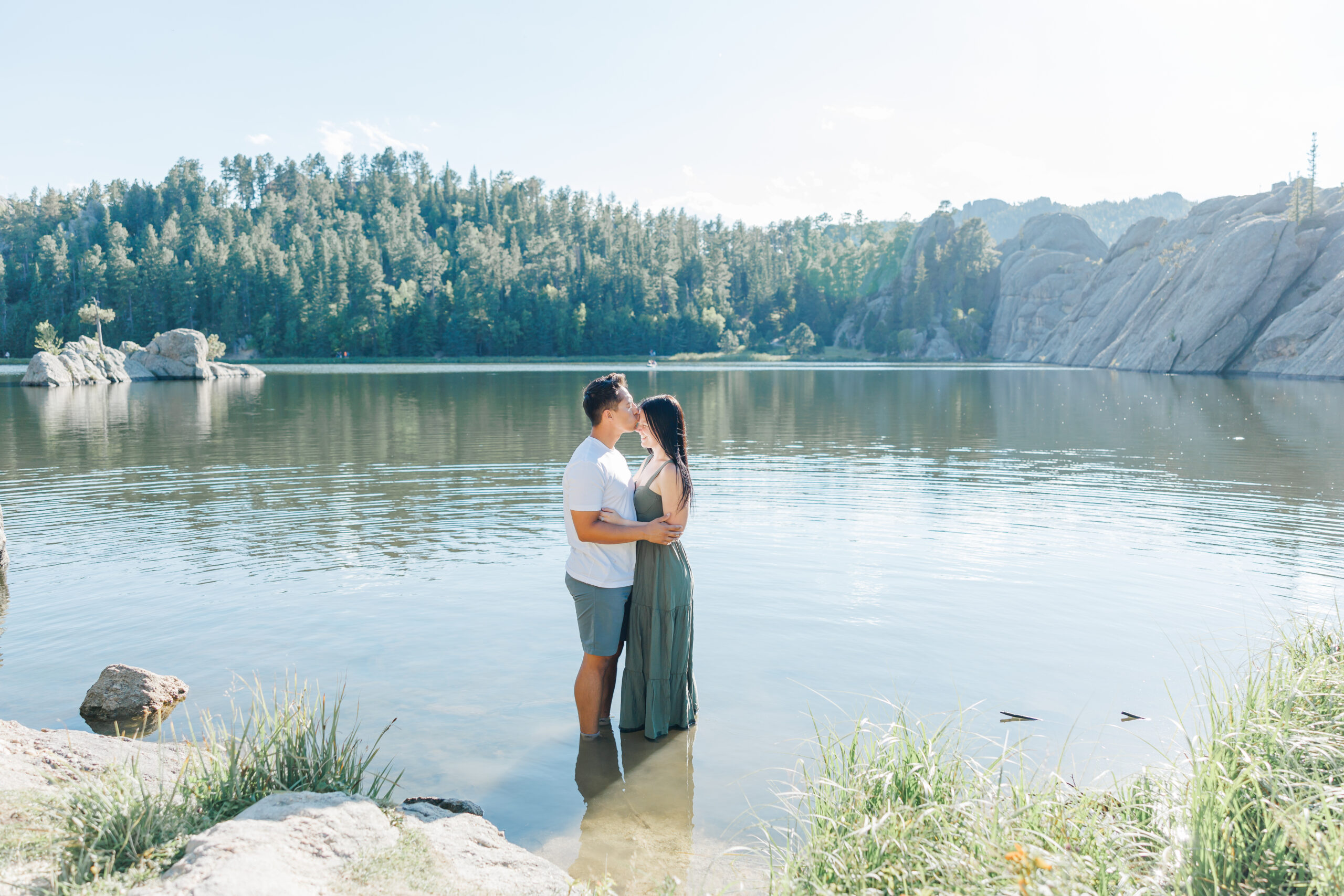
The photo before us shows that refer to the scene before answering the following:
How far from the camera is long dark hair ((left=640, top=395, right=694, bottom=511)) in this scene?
20.0 feet

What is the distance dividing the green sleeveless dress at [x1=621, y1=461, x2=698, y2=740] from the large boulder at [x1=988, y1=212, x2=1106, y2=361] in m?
125

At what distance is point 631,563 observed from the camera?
6.32 metres

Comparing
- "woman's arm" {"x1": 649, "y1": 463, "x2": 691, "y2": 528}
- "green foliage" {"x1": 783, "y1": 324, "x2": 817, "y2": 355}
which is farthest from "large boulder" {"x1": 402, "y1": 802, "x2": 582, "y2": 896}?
"green foliage" {"x1": 783, "y1": 324, "x2": 817, "y2": 355}

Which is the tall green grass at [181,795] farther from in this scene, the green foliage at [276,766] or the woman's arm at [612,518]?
the woman's arm at [612,518]

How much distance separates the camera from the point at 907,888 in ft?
12.4

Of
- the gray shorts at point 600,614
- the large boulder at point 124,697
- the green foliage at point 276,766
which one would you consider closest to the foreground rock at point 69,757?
the green foliage at point 276,766

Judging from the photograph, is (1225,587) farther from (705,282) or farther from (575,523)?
(705,282)

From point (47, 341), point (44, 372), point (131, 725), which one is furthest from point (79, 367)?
point (131, 725)

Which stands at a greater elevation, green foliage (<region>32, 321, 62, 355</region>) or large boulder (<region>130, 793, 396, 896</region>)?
green foliage (<region>32, 321, 62, 355</region>)

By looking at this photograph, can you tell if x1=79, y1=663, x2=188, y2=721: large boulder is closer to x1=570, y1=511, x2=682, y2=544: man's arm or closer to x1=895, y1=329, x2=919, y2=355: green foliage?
x1=570, y1=511, x2=682, y2=544: man's arm

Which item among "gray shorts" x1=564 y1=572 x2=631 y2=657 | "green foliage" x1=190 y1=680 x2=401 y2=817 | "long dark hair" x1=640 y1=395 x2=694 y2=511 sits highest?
"long dark hair" x1=640 y1=395 x2=694 y2=511

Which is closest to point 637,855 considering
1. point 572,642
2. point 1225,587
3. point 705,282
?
point 572,642

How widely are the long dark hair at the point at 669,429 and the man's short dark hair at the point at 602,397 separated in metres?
0.20

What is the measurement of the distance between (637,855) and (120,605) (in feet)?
24.9
